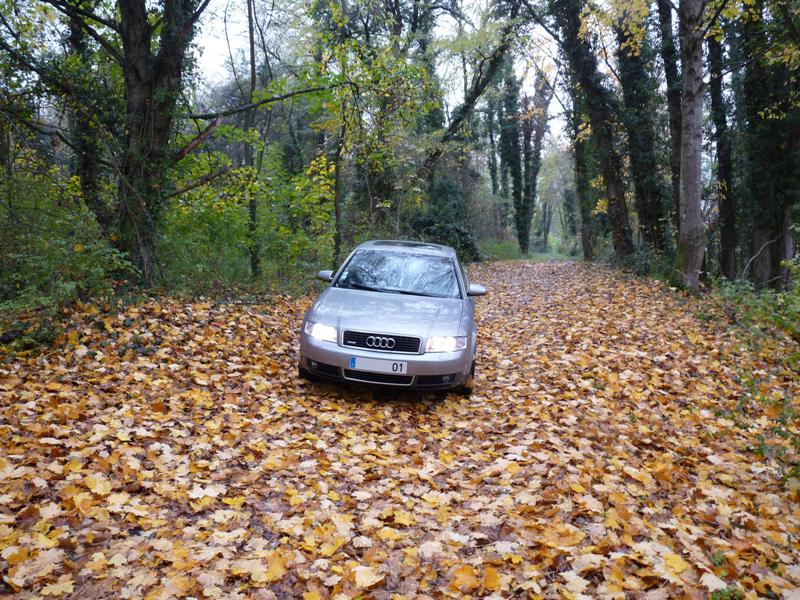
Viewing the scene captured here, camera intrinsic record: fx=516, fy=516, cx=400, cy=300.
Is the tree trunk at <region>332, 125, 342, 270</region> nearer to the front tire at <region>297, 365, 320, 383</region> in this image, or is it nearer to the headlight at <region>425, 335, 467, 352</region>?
the front tire at <region>297, 365, 320, 383</region>

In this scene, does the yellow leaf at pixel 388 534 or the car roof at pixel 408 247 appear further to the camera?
the car roof at pixel 408 247

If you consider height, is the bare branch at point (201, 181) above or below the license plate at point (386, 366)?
above

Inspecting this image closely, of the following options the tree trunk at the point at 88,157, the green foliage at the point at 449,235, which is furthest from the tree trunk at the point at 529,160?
the tree trunk at the point at 88,157

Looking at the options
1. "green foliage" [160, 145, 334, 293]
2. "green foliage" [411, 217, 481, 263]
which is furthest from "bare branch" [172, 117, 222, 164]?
"green foliage" [411, 217, 481, 263]

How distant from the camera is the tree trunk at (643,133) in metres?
16.9

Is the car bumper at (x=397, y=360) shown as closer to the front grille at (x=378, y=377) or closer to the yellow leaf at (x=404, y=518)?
the front grille at (x=378, y=377)

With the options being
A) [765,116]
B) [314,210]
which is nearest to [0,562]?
[314,210]

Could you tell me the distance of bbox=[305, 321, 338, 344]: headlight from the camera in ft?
18.1

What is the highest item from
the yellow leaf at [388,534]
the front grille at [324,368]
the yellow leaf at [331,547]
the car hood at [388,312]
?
the car hood at [388,312]

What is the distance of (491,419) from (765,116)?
15.6 metres

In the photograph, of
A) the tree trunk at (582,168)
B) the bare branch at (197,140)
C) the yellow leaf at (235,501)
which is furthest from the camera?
the tree trunk at (582,168)

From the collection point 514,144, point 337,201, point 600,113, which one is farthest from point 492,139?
point 337,201

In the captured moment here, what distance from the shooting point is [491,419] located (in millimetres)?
5480

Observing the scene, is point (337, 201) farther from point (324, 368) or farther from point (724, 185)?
point (724, 185)
